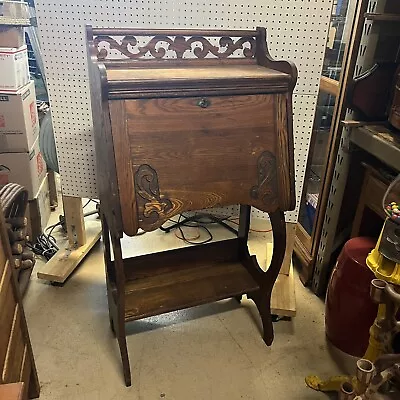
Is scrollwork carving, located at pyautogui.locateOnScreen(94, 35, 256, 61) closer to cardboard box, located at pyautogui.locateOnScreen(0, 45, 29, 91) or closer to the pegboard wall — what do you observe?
the pegboard wall

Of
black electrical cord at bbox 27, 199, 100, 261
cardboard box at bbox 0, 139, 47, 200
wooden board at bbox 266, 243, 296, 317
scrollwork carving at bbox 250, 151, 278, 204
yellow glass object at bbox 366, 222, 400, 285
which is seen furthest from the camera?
black electrical cord at bbox 27, 199, 100, 261

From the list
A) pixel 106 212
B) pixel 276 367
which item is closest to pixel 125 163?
pixel 106 212

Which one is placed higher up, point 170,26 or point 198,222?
point 170,26

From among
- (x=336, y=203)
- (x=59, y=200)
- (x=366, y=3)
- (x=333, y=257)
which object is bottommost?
(x=59, y=200)

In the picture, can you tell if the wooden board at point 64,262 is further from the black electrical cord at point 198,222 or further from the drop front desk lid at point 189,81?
the drop front desk lid at point 189,81

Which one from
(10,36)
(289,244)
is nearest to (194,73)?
(289,244)

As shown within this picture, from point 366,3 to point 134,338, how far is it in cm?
156

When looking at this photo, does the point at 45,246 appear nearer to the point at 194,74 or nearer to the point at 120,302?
the point at 120,302

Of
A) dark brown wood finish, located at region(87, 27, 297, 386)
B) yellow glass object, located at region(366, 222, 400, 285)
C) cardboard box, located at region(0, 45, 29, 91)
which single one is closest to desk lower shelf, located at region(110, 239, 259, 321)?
dark brown wood finish, located at region(87, 27, 297, 386)

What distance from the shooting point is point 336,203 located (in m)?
1.79

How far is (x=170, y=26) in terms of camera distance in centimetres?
161

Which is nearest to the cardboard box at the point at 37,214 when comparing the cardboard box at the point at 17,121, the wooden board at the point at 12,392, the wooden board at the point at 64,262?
the wooden board at the point at 64,262

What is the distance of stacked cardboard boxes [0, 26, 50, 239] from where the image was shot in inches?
78.2

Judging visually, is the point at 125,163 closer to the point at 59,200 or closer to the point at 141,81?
the point at 141,81
